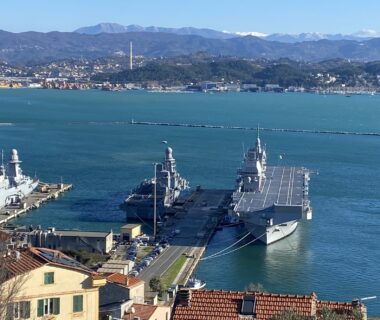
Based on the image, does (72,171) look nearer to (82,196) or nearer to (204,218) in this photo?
(82,196)

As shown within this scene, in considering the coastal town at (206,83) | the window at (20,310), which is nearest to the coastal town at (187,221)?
the window at (20,310)

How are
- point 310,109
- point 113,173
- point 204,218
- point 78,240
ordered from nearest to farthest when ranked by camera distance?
point 78,240
point 204,218
point 113,173
point 310,109

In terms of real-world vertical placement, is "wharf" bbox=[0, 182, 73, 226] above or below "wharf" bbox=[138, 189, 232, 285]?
below

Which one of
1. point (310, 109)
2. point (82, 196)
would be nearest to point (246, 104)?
point (310, 109)

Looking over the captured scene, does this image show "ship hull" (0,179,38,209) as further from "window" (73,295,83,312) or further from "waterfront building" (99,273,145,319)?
"window" (73,295,83,312)

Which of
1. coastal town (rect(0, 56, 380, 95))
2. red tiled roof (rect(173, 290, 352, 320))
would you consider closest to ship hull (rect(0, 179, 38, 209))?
red tiled roof (rect(173, 290, 352, 320))
